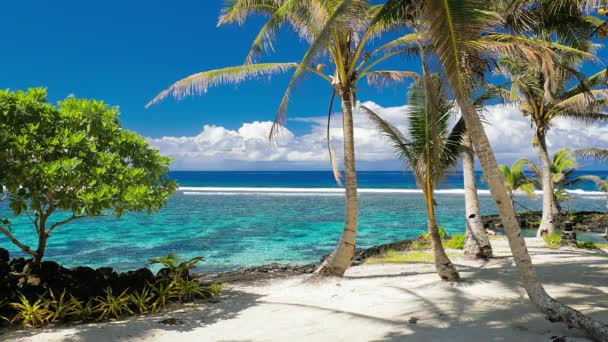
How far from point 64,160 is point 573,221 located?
2608cm

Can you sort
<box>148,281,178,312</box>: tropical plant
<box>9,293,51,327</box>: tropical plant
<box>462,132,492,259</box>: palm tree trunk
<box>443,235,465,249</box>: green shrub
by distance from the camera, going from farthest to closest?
<box>443,235,465,249</box>: green shrub < <box>462,132,492,259</box>: palm tree trunk < <box>148,281,178,312</box>: tropical plant < <box>9,293,51,327</box>: tropical plant

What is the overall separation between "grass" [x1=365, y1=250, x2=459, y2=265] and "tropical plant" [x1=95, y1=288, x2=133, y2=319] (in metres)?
6.88

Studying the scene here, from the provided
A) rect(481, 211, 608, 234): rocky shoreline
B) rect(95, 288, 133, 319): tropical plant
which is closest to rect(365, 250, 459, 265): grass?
rect(95, 288, 133, 319): tropical plant

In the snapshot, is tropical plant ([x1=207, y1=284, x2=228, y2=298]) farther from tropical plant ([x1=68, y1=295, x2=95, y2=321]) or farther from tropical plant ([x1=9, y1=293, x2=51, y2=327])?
tropical plant ([x1=9, y1=293, x2=51, y2=327])

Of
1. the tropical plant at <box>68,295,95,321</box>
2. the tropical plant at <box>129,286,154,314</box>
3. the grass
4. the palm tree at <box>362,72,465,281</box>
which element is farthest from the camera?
the grass

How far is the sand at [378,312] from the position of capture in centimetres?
531

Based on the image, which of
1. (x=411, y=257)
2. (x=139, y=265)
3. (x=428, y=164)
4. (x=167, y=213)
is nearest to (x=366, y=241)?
(x=411, y=257)

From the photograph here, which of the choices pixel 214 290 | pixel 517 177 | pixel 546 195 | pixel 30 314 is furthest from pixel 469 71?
pixel 517 177

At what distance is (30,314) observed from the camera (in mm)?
6148

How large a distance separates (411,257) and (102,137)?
29.3ft

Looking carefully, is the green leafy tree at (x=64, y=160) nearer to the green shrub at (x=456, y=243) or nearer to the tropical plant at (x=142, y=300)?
the tropical plant at (x=142, y=300)

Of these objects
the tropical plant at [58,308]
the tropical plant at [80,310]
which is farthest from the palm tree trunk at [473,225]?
the tropical plant at [58,308]

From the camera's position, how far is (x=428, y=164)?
7699mm

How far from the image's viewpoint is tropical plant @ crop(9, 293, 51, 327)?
6152 mm
